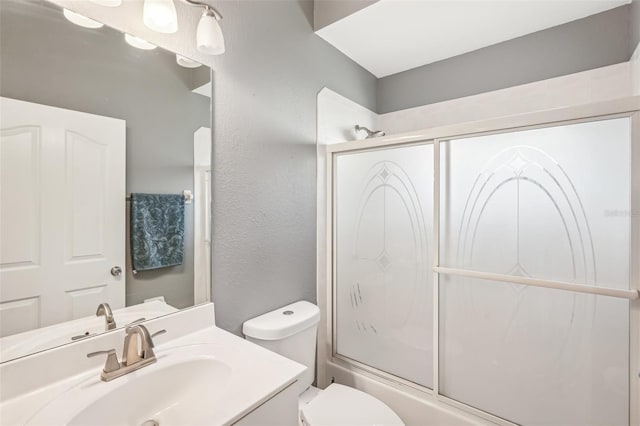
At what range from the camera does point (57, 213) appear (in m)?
0.87

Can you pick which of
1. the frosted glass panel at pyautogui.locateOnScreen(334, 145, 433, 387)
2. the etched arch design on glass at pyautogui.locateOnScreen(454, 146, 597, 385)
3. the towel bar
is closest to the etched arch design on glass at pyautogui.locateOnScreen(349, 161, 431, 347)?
the frosted glass panel at pyautogui.locateOnScreen(334, 145, 433, 387)

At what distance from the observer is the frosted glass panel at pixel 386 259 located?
61.2 inches

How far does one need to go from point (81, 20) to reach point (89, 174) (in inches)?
18.6

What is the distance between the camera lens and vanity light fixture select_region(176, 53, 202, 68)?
1.15m

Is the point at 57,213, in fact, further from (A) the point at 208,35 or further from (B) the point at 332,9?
(B) the point at 332,9

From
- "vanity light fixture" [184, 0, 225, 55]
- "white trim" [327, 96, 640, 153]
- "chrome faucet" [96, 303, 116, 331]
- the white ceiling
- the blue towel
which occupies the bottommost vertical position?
"chrome faucet" [96, 303, 116, 331]

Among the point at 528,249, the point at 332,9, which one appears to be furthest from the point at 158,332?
the point at 332,9

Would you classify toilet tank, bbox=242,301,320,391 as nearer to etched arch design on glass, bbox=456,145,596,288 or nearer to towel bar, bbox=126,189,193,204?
towel bar, bbox=126,189,193,204

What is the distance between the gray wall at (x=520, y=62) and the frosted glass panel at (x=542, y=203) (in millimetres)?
858

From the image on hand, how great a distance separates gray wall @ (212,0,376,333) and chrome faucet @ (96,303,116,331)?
0.39m

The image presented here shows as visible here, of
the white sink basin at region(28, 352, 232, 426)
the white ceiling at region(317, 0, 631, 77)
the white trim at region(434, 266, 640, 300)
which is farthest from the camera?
the white ceiling at region(317, 0, 631, 77)

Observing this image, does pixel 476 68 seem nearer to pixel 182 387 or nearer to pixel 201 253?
pixel 201 253

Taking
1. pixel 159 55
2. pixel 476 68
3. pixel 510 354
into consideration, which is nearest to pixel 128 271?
pixel 159 55

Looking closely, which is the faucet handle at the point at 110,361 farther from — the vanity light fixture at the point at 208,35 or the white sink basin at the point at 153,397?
the vanity light fixture at the point at 208,35
